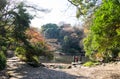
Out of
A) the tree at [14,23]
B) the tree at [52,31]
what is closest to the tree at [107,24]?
the tree at [14,23]

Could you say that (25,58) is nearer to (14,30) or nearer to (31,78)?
(14,30)

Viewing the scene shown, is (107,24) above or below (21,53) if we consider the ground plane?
above

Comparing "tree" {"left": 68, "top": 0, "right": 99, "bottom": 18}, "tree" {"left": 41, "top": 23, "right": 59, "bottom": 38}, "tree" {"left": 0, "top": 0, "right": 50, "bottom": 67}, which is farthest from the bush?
"tree" {"left": 41, "top": 23, "right": 59, "bottom": 38}

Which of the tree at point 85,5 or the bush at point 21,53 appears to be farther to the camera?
the bush at point 21,53

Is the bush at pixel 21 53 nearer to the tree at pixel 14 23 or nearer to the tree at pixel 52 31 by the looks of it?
the tree at pixel 14 23

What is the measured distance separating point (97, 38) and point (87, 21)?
4.69m

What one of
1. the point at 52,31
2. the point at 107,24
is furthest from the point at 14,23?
the point at 52,31

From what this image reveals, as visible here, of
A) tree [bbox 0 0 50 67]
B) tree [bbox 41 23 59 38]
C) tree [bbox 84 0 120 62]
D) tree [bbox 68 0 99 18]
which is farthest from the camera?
tree [bbox 41 23 59 38]

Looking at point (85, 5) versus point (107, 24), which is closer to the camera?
point (107, 24)

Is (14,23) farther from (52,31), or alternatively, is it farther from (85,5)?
(52,31)

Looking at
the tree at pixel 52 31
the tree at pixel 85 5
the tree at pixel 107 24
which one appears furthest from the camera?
the tree at pixel 52 31

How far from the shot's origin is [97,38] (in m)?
13.2

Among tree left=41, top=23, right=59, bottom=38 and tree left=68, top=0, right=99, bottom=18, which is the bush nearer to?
tree left=68, top=0, right=99, bottom=18

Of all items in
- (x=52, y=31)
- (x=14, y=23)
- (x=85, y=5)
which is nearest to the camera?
(x=85, y=5)
